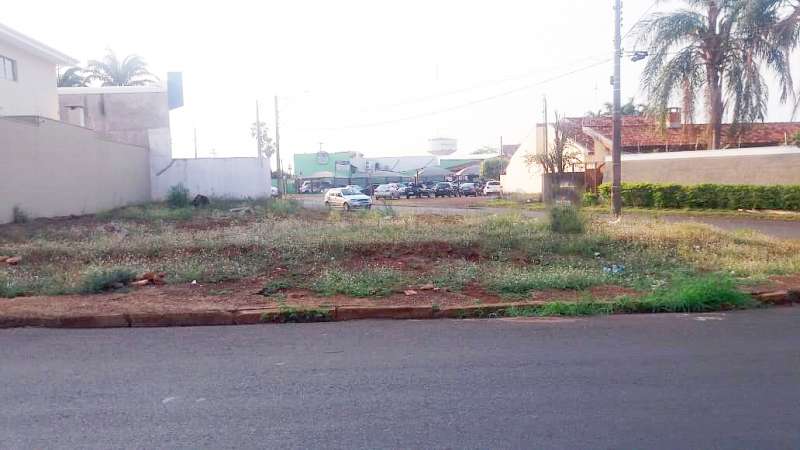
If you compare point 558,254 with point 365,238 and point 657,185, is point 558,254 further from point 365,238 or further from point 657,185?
point 657,185

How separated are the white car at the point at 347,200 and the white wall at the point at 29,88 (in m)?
14.9

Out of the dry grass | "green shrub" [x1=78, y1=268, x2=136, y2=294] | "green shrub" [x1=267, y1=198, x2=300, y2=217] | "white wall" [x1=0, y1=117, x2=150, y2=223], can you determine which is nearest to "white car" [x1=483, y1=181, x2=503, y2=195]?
"green shrub" [x1=267, y1=198, x2=300, y2=217]

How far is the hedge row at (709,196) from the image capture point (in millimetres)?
25875

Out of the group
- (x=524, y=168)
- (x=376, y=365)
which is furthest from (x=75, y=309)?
(x=524, y=168)

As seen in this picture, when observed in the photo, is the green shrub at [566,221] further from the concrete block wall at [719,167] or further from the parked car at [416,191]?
the parked car at [416,191]

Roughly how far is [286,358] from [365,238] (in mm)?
6900

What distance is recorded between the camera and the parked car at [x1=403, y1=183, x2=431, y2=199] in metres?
57.2

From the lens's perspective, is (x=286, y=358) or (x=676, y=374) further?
(x=286, y=358)

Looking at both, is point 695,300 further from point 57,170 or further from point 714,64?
point 714,64

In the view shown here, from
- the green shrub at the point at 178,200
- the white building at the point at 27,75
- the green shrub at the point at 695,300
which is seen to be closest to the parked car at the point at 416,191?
the green shrub at the point at 178,200

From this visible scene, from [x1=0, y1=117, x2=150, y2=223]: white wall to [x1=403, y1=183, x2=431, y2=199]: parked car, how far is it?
2919 centimetres

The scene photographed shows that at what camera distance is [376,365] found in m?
6.29

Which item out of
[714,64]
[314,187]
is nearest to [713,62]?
[714,64]

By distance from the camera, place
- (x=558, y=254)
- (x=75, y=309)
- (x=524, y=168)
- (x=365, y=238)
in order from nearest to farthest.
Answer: (x=75, y=309) < (x=558, y=254) < (x=365, y=238) < (x=524, y=168)
